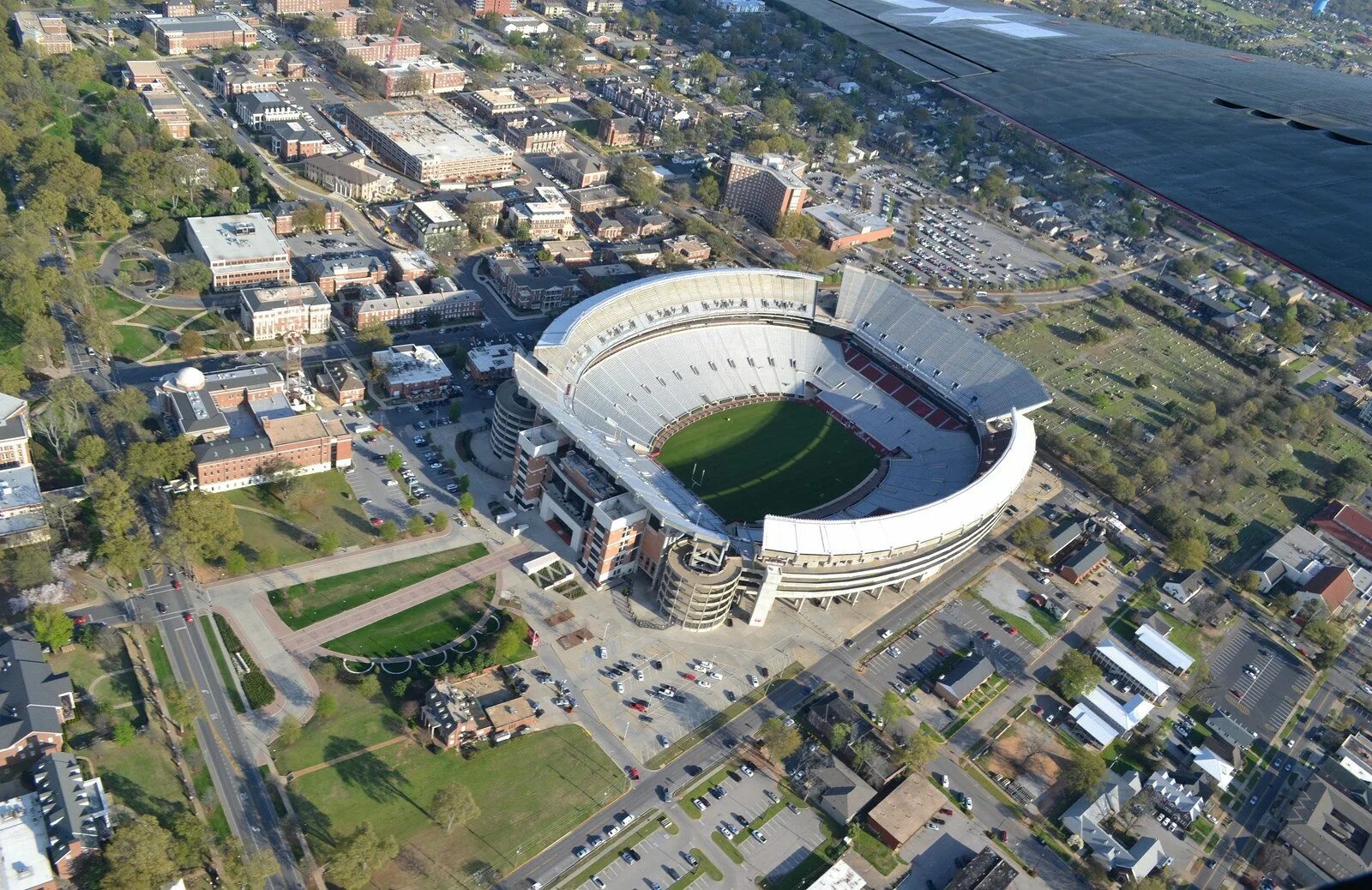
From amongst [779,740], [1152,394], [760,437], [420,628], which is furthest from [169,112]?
[1152,394]

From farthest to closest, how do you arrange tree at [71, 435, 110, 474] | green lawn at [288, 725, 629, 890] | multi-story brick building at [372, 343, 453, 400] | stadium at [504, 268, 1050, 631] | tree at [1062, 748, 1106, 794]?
multi-story brick building at [372, 343, 453, 400], tree at [71, 435, 110, 474], stadium at [504, 268, 1050, 631], tree at [1062, 748, 1106, 794], green lawn at [288, 725, 629, 890]

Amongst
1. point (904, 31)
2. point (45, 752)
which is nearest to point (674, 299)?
point (904, 31)

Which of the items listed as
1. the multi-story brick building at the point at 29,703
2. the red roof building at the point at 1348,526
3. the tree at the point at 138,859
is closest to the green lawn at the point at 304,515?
the multi-story brick building at the point at 29,703

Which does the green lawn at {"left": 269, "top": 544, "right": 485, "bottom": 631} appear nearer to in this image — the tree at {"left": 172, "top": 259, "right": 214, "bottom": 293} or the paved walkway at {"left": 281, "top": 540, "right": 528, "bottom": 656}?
the paved walkway at {"left": 281, "top": 540, "right": 528, "bottom": 656}

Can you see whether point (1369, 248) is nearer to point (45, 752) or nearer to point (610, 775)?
point (610, 775)

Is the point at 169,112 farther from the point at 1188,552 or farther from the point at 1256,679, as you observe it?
the point at 1256,679

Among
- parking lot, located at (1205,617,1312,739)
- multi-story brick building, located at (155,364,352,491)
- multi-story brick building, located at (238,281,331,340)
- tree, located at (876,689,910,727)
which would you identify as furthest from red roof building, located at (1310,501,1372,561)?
multi-story brick building, located at (238,281,331,340)

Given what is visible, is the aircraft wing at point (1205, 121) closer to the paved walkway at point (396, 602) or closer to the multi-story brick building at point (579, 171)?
the paved walkway at point (396, 602)
